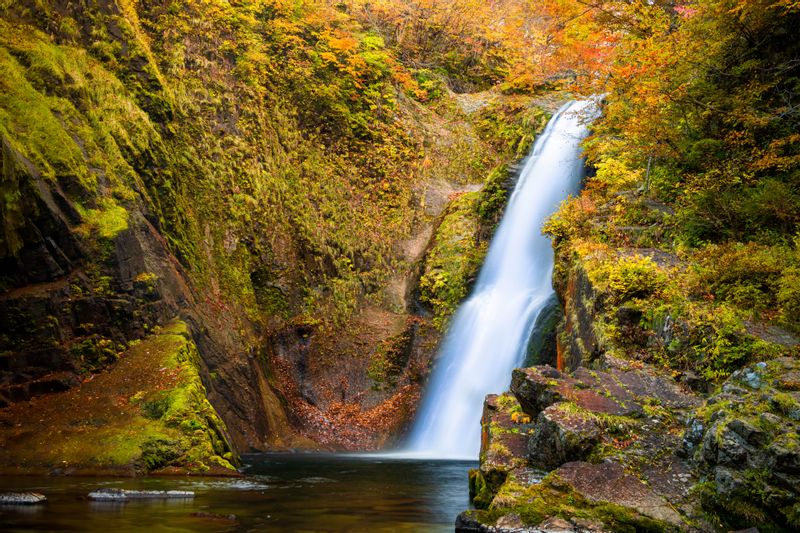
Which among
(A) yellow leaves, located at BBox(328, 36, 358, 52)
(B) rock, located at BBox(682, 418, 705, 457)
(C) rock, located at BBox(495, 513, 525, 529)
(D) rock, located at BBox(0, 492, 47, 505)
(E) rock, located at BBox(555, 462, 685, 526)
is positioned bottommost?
(C) rock, located at BBox(495, 513, 525, 529)

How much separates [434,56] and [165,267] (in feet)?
64.6

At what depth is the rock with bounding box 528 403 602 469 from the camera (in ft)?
21.1

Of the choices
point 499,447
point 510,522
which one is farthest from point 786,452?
point 499,447

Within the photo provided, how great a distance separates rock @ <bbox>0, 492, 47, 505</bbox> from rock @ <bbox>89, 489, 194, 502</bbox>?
526 millimetres

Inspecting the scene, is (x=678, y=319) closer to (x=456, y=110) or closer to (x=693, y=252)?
(x=693, y=252)

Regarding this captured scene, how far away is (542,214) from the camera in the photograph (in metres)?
18.0

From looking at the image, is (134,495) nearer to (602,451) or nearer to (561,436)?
(561,436)

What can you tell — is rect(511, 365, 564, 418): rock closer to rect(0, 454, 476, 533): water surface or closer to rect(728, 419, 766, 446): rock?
rect(0, 454, 476, 533): water surface

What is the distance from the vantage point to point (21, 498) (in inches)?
238

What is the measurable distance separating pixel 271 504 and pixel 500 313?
33.1ft

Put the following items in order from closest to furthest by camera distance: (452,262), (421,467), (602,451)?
(602,451) → (421,467) → (452,262)

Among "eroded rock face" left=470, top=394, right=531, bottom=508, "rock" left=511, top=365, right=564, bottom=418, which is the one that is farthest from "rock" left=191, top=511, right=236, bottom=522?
"rock" left=511, top=365, right=564, bottom=418

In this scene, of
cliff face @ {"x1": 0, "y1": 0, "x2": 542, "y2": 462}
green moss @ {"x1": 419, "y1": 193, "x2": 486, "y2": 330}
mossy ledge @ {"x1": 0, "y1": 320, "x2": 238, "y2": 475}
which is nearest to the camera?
mossy ledge @ {"x1": 0, "y1": 320, "x2": 238, "y2": 475}

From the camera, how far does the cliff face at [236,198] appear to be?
10539 millimetres
